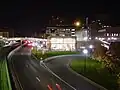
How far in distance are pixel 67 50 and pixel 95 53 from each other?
30473mm

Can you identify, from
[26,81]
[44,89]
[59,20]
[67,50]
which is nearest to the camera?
[44,89]

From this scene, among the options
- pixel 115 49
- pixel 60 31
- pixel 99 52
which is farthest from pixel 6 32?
pixel 115 49

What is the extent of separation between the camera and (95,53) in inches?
2699

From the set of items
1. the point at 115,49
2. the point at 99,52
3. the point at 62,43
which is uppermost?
the point at 62,43

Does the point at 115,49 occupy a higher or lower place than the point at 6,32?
lower

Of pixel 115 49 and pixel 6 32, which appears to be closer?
pixel 115 49

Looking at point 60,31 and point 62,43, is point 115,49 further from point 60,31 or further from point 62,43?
point 60,31

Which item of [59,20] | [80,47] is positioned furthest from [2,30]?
[80,47]

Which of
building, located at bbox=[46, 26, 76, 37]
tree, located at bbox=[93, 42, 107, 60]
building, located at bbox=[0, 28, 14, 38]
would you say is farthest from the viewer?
building, located at bbox=[0, 28, 14, 38]

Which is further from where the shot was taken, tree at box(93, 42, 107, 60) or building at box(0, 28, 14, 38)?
building at box(0, 28, 14, 38)

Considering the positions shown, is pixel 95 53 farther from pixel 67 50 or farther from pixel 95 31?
pixel 95 31

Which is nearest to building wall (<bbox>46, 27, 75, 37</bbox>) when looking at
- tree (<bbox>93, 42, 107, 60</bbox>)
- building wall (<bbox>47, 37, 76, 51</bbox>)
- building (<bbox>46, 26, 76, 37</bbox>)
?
building (<bbox>46, 26, 76, 37</bbox>)

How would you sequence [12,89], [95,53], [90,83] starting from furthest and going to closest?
1. [95,53]
2. [90,83]
3. [12,89]

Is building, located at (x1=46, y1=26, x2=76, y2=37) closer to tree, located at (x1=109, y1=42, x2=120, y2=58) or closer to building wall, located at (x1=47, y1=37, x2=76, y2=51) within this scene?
building wall, located at (x1=47, y1=37, x2=76, y2=51)
